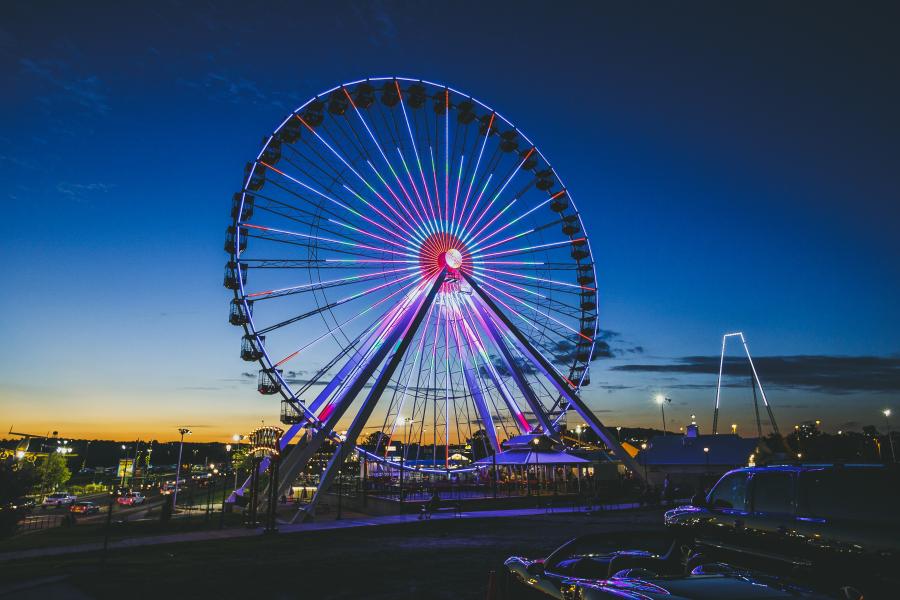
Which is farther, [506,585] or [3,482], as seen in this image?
[3,482]

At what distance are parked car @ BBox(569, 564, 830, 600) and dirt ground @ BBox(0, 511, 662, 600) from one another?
208 centimetres

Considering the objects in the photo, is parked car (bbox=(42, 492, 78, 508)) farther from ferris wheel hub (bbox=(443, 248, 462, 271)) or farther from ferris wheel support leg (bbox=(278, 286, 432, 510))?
ferris wheel hub (bbox=(443, 248, 462, 271))

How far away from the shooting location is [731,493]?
6.55 m

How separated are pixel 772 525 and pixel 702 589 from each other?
2.55 metres

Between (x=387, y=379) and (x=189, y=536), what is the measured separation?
11574mm

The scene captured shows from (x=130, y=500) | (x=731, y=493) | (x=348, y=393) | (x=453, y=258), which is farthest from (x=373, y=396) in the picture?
(x=130, y=500)

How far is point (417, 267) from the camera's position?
29.0 meters

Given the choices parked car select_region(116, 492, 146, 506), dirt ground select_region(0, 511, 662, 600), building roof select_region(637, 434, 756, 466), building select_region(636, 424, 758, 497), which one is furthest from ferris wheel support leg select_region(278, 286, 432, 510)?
building roof select_region(637, 434, 756, 466)

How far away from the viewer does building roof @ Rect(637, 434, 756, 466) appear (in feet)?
164

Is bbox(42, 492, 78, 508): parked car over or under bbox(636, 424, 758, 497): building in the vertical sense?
under

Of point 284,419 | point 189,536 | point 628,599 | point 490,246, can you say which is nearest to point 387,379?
point 284,419

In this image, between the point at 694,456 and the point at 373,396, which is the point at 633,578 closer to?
the point at 373,396

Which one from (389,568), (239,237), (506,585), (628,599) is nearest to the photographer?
(628,599)

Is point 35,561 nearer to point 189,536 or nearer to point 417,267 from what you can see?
point 189,536
